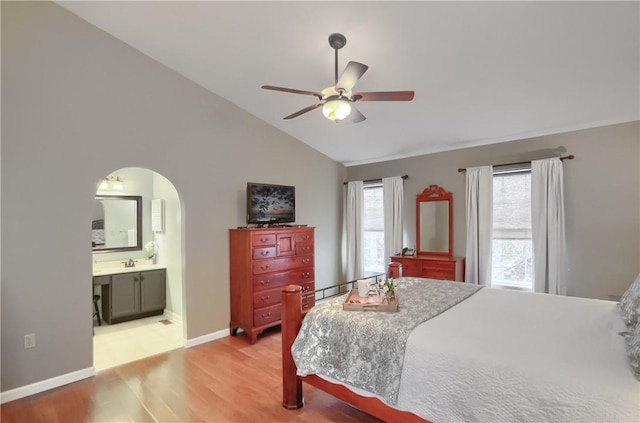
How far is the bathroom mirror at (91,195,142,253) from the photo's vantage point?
4.54 meters

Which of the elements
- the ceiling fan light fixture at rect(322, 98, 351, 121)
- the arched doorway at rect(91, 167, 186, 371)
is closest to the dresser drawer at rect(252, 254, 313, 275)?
the arched doorway at rect(91, 167, 186, 371)

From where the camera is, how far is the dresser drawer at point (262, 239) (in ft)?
12.6

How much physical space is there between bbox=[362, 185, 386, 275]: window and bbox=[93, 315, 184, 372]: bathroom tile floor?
3.23 m

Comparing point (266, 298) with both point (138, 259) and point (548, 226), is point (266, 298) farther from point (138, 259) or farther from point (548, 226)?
point (548, 226)

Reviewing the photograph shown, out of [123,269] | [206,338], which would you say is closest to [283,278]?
[206,338]

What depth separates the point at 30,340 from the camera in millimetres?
2729

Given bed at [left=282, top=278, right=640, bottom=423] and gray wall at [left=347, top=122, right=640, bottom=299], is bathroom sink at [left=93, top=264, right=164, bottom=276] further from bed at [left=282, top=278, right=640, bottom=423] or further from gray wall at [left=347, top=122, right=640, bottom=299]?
gray wall at [left=347, top=122, right=640, bottom=299]

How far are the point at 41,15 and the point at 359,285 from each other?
366cm

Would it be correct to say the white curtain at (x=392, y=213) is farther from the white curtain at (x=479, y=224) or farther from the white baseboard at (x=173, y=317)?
the white baseboard at (x=173, y=317)

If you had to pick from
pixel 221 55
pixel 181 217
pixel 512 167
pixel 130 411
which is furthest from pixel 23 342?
pixel 512 167

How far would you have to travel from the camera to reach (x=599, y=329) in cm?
188

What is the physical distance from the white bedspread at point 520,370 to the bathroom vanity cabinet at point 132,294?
4106 mm

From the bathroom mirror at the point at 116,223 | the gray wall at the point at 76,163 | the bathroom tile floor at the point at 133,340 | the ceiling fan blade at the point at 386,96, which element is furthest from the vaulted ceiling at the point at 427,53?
the bathroom tile floor at the point at 133,340

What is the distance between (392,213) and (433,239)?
0.78m
